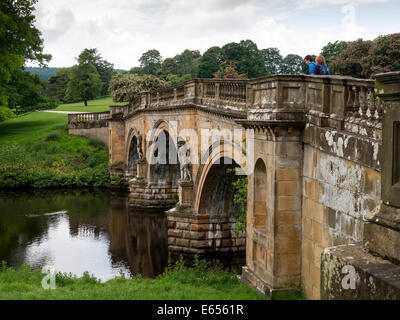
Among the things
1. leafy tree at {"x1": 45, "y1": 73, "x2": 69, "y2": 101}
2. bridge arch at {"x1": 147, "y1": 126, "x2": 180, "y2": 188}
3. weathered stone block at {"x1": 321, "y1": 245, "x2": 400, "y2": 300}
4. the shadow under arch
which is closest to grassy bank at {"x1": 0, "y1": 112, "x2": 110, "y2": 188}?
bridge arch at {"x1": 147, "y1": 126, "x2": 180, "y2": 188}

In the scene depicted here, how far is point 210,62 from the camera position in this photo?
213 ft

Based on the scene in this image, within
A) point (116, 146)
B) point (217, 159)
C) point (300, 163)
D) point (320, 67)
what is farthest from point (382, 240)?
point (116, 146)

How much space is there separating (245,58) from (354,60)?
3366 cm

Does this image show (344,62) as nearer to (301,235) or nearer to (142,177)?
(142,177)

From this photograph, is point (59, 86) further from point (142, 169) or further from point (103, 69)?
point (142, 169)

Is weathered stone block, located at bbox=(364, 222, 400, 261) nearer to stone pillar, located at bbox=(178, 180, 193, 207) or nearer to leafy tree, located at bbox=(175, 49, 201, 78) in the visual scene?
stone pillar, located at bbox=(178, 180, 193, 207)

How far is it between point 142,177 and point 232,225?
11436mm

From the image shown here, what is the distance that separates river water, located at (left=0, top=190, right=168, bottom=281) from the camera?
19.7 meters

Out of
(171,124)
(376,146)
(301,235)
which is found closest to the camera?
(376,146)

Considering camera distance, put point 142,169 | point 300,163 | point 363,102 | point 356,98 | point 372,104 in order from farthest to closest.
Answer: point 142,169 < point 300,163 < point 356,98 < point 363,102 < point 372,104

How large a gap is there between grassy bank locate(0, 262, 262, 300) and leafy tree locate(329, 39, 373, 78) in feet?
65.1

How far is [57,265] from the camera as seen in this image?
1894 centimetres

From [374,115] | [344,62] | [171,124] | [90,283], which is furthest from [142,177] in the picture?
[374,115]

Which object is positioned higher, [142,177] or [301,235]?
[301,235]
